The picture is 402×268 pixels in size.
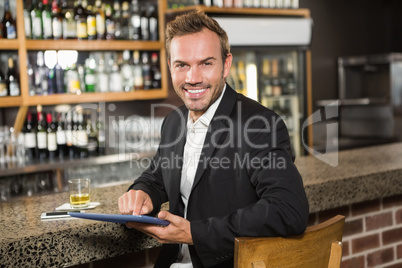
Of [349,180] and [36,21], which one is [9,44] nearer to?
[36,21]

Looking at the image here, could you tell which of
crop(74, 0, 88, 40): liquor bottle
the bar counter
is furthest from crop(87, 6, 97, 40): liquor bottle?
the bar counter

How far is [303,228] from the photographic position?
4.06 feet

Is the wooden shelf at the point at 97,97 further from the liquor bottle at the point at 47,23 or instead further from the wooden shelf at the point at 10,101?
the liquor bottle at the point at 47,23

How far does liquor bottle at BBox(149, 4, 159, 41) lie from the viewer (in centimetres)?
465

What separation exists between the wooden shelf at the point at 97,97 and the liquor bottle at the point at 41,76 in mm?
110

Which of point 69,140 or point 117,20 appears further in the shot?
point 117,20

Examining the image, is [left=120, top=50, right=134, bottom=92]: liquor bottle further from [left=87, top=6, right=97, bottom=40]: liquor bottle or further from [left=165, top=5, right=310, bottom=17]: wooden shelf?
[left=165, top=5, right=310, bottom=17]: wooden shelf

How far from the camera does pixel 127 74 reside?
458 centimetres

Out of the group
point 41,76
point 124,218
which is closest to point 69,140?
point 41,76

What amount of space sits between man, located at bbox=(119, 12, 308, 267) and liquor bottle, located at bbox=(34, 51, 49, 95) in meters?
2.67

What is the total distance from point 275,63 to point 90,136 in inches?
79.6

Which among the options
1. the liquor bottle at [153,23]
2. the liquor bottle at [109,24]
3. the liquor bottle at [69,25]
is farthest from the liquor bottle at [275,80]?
the liquor bottle at [69,25]

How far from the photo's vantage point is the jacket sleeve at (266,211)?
1.24m

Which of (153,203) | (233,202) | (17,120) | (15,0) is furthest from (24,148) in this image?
(233,202)
